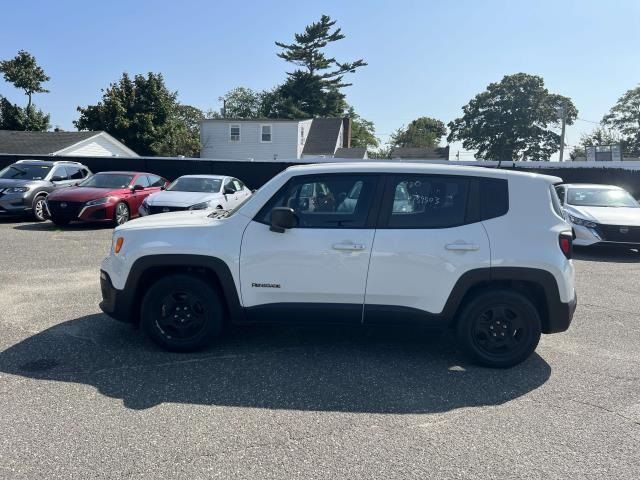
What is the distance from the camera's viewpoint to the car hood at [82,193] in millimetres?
12477

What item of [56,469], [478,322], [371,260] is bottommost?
[56,469]

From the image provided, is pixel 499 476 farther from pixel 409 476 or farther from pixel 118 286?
pixel 118 286

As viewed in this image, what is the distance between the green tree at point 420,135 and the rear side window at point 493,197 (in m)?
82.1

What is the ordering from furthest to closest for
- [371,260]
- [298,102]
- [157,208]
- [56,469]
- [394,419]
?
[298,102] < [157,208] < [371,260] < [394,419] < [56,469]

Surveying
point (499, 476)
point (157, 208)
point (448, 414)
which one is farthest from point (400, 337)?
point (157, 208)

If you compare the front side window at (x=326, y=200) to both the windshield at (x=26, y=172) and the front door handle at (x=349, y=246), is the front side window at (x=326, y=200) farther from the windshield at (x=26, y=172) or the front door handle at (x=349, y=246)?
the windshield at (x=26, y=172)

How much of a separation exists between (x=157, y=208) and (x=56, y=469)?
9.51m

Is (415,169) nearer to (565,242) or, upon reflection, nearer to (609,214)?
(565,242)

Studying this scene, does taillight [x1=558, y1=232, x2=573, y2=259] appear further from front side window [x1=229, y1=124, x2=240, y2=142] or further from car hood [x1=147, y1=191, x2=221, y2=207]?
front side window [x1=229, y1=124, x2=240, y2=142]

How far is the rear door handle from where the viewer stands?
4188mm

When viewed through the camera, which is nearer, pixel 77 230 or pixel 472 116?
pixel 77 230

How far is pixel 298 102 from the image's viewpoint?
51156 mm

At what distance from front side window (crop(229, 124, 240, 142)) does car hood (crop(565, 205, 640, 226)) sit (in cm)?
2915

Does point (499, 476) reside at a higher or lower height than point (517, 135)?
lower
